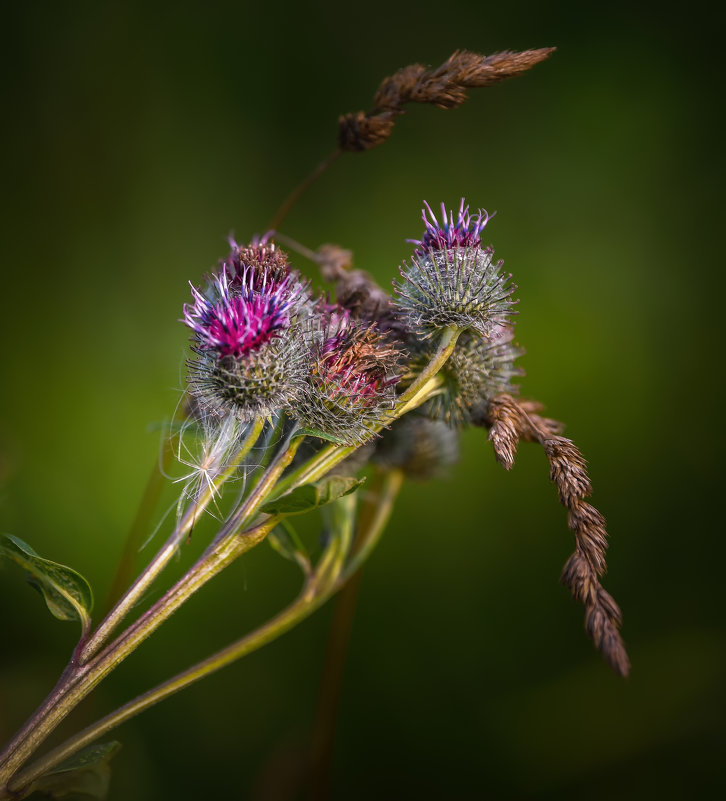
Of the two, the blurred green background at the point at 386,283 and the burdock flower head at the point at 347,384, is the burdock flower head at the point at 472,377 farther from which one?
the blurred green background at the point at 386,283

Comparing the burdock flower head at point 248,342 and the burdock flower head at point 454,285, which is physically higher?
the burdock flower head at point 454,285

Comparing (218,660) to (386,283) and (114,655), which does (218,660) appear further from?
(386,283)

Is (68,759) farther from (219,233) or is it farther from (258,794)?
(219,233)

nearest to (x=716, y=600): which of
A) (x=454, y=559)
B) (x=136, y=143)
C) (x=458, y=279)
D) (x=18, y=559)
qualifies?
(x=454, y=559)

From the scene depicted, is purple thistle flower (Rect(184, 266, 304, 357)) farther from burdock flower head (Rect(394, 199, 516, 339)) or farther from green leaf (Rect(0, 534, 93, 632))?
green leaf (Rect(0, 534, 93, 632))

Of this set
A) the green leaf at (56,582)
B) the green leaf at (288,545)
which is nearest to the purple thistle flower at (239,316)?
the green leaf at (56,582)

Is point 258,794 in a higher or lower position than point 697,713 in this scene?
lower

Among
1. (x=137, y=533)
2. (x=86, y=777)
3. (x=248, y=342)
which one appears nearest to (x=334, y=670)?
(x=137, y=533)
